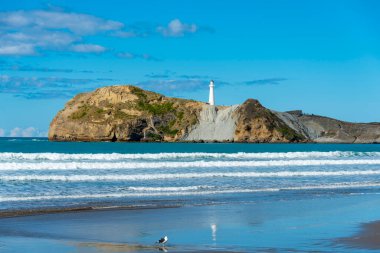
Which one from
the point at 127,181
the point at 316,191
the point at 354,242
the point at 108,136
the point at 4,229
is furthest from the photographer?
the point at 108,136

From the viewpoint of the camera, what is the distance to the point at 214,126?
418 feet

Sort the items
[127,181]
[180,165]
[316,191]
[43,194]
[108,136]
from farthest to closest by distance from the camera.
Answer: [108,136] < [180,165] < [127,181] < [316,191] < [43,194]

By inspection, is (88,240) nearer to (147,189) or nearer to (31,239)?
(31,239)

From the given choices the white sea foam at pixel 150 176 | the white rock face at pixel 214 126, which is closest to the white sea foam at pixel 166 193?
the white sea foam at pixel 150 176

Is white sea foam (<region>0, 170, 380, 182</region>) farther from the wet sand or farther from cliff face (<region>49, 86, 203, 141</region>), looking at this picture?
cliff face (<region>49, 86, 203, 141</region>)

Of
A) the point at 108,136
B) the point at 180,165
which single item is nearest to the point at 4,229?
the point at 180,165

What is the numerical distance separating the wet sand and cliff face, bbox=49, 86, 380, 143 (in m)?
108

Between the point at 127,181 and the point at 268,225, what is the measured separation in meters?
13.2

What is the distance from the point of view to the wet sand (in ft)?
33.7

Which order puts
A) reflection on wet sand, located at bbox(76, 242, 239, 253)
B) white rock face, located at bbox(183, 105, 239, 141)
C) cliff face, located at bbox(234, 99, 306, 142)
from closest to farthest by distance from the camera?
reflection on wet sand, located at bbox(76, 242, 239, 253), cliff face, located at bbox(234, 99, 306, 142), white rock face, located at bbox(183, 105, 239, 141)

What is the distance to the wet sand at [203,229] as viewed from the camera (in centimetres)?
1026

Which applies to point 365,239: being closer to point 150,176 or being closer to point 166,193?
point 166,193

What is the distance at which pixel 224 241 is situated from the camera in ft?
35.4

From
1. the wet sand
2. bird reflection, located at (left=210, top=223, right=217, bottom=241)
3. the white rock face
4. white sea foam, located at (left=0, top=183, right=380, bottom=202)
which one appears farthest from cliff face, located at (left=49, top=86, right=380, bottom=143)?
bird reflection, located at (left=210, top=223, right=217, bottom=241)
